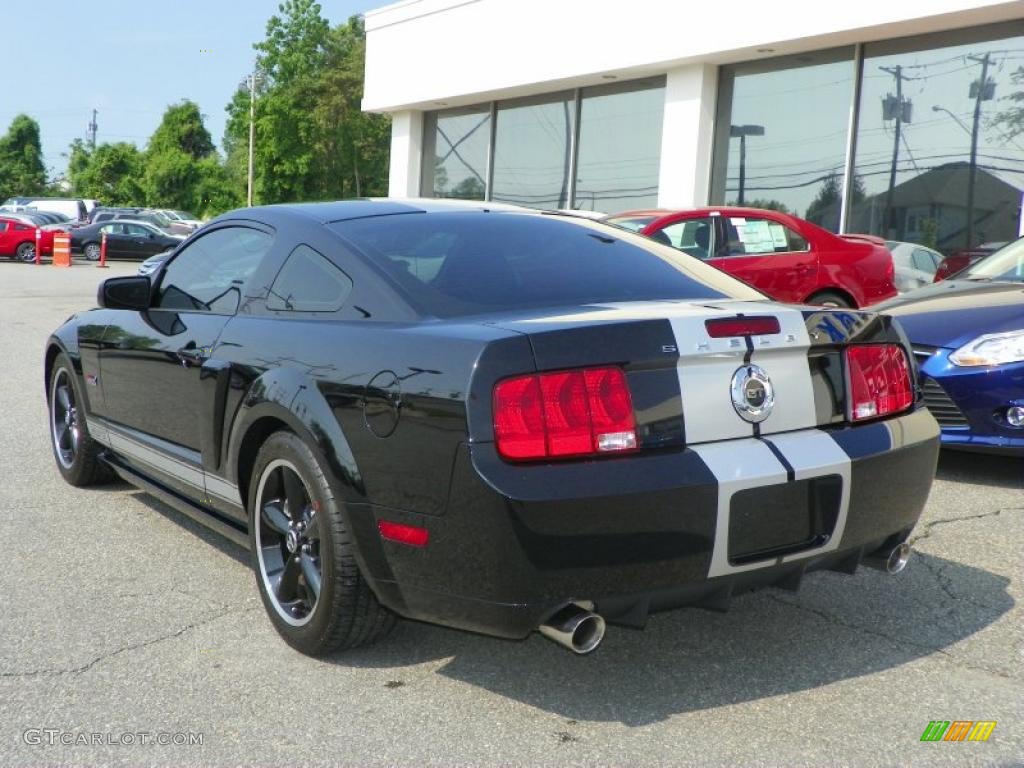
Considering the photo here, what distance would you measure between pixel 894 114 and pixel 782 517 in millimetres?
13425

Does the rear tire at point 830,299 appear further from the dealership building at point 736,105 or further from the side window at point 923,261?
the dealership building at point 736,105

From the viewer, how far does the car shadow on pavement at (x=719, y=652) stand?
10.2 feet

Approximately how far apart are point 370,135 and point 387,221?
5522 cm

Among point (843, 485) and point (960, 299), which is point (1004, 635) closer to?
point (843, 485)

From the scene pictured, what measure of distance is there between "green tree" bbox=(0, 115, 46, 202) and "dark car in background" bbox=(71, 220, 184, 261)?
206 feet

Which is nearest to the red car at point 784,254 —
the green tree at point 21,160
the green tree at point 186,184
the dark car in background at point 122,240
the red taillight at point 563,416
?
the red taillight at point 563,416

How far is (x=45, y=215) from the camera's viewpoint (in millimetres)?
41906

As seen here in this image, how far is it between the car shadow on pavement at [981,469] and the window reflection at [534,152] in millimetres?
14504

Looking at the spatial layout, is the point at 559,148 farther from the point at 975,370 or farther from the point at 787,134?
the point at 975,370

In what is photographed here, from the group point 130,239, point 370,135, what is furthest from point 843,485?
point 370,135

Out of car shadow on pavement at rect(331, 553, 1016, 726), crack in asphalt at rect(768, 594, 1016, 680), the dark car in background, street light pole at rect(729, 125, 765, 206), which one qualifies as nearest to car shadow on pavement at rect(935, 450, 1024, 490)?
car shadow on pavement at rect(331, 553, 1016, 726)

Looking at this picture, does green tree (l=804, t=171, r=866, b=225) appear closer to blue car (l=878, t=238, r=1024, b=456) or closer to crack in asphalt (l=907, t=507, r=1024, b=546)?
blue car (l=878, t=238, r=1024, b=456)

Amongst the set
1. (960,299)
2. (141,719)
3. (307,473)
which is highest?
(960,299)

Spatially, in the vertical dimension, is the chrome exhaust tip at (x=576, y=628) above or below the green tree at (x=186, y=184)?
below
